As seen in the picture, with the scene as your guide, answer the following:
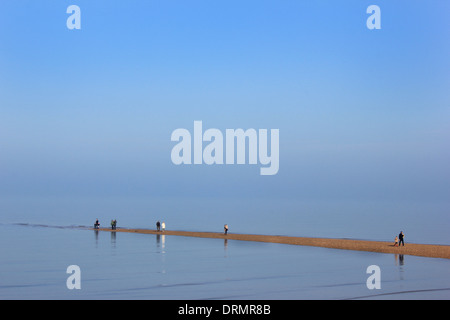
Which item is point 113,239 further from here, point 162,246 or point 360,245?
point 360,245

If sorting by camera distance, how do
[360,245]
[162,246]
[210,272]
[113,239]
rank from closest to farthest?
[210,272]
[360,245]
[162,246]
[113,239]

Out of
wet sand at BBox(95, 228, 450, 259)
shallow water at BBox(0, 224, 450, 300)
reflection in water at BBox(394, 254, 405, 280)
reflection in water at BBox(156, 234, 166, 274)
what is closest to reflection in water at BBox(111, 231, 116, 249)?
shallow water at BBox(0, 224, 450, 300)

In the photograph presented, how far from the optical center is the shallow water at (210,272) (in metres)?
37.5

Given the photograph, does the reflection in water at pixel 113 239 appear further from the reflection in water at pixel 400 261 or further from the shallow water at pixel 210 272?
the reflection in water at pixel 400 261

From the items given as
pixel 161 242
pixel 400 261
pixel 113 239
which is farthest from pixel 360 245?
pixel 113 239

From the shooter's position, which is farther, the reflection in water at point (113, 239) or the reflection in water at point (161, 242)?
the reflection in water at point (113, 239)

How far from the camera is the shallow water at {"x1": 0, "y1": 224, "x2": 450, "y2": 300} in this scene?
123 ft

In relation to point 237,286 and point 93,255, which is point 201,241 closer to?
point 93,255

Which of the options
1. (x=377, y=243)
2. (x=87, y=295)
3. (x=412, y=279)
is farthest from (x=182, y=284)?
(x=377, y=243)

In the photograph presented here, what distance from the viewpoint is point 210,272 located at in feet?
155

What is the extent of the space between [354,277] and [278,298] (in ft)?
36.0

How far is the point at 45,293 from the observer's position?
37500 mm

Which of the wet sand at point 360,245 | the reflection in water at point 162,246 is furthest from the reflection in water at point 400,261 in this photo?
the reflection in water at point 162,246
